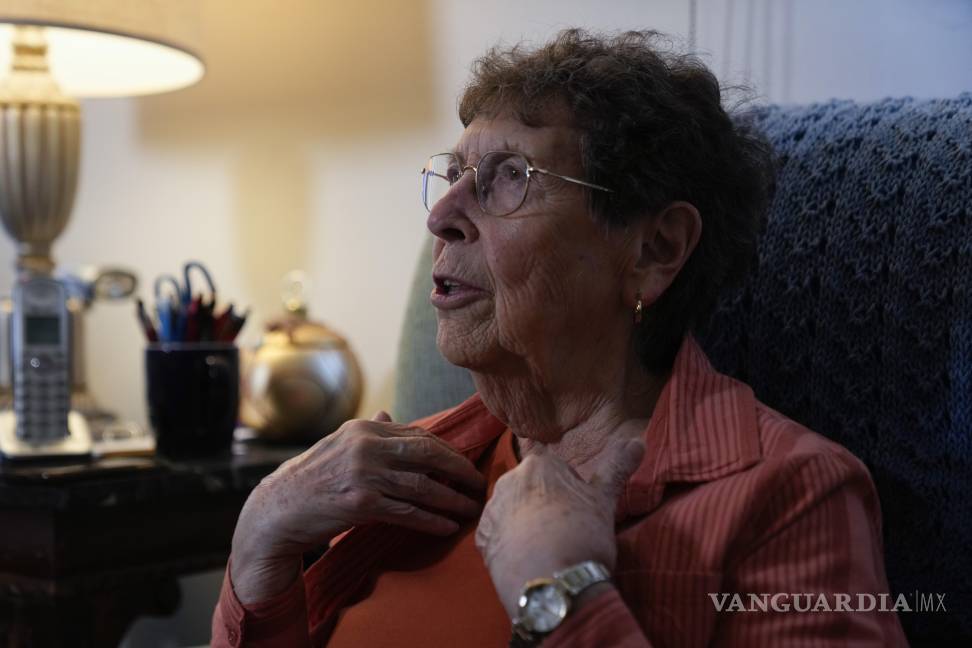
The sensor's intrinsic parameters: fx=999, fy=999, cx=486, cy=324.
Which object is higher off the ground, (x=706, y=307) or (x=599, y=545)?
(x=706, y=307)

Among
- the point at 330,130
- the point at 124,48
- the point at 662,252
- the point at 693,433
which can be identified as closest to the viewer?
the point at 693,433

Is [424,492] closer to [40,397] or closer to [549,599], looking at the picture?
[549,599]

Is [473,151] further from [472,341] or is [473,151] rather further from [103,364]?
[103,364]

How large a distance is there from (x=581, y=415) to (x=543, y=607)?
321mm

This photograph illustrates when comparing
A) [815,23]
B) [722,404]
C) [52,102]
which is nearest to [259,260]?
[52,102]

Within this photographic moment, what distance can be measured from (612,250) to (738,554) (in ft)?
1.04

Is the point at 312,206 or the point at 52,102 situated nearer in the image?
the point at 52,102

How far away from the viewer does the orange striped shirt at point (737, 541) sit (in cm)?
77

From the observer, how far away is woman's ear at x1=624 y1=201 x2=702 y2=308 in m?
0.99

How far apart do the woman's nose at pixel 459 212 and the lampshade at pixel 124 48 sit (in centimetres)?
91

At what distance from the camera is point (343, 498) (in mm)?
959

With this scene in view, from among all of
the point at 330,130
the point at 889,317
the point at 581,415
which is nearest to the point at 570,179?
the point at 581,415

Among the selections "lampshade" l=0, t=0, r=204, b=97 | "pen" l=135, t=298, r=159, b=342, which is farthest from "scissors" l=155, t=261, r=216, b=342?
"lampshade" l=0, t=0, r=204, b=97

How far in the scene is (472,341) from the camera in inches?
39.0
